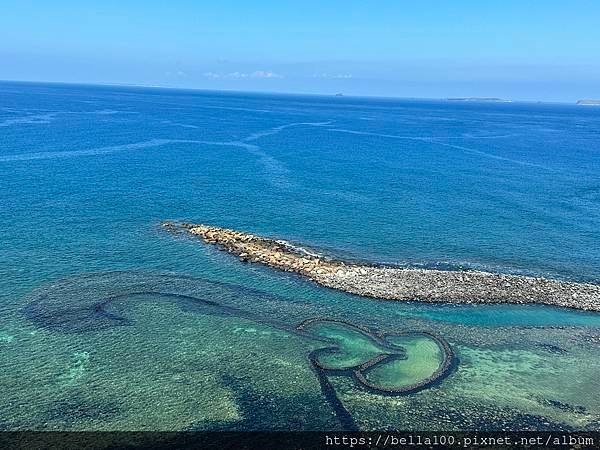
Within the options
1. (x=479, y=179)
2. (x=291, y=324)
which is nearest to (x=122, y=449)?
(x=291, y=324)

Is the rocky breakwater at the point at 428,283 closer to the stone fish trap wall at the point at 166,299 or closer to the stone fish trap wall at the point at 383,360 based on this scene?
the stone fish trap wall at the point at 383,360

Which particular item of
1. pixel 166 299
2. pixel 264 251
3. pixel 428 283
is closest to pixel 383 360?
pixel 428 283

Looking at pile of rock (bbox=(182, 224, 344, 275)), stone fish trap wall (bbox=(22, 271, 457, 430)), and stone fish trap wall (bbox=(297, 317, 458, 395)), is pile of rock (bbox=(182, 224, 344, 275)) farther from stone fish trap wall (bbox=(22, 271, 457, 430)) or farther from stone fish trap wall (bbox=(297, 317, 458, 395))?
stone fish trap wall (bbox=(297, 317, 458, 395))

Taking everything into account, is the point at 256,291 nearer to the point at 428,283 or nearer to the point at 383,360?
the point at 383,360

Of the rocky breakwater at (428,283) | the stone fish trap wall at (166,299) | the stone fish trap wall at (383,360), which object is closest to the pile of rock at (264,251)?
the rocky breakwater at (428,283)

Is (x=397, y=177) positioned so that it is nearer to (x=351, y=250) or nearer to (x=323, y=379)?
(x=351, y=250)

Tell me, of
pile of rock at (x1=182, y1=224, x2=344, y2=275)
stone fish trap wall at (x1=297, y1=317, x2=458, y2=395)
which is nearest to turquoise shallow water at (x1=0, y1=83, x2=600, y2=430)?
stone fish trap wall at (x1=297, y1=317, x2=458, y2=395)

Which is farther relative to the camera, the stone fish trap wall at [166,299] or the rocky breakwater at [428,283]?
the rocky breakwater at [428,283]
